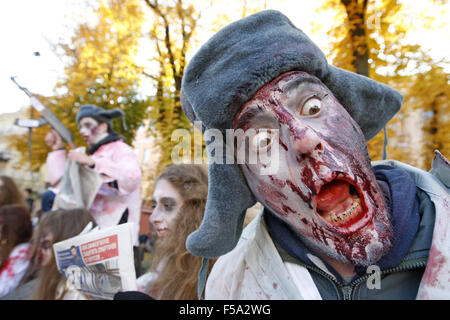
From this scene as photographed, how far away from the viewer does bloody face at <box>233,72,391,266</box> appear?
80 centimetres

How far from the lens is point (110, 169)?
2625 mm

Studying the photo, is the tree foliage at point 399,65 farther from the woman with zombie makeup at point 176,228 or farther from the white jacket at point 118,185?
the white jacket at point 118,185

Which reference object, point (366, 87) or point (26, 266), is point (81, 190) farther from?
point (366, 87)

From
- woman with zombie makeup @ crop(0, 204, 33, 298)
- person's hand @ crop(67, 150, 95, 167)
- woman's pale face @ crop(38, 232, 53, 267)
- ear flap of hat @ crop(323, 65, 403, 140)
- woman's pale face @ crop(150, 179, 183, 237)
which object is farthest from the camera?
person's hand @ crop(67, 150, 95, 167)

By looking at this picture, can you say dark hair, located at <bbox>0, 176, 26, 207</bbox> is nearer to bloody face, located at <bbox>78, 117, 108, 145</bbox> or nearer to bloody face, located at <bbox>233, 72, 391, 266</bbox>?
bloody face, located at <bbox>78, 117, 108, 145</bbox>

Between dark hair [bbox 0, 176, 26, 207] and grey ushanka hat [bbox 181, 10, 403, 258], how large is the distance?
249cm

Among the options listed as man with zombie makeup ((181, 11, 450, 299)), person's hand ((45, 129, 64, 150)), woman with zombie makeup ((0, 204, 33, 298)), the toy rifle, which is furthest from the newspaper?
person's hand ((45, 129, 64, 150))

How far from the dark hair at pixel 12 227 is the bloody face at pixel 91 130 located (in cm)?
85

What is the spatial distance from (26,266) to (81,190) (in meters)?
0.69

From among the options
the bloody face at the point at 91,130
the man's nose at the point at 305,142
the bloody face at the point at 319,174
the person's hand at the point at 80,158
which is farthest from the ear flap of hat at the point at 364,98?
the bloody face at the point at 91,130

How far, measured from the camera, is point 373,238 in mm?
789

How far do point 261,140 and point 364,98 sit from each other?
0.45 m

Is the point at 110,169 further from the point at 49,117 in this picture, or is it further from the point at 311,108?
the point at 311,108
